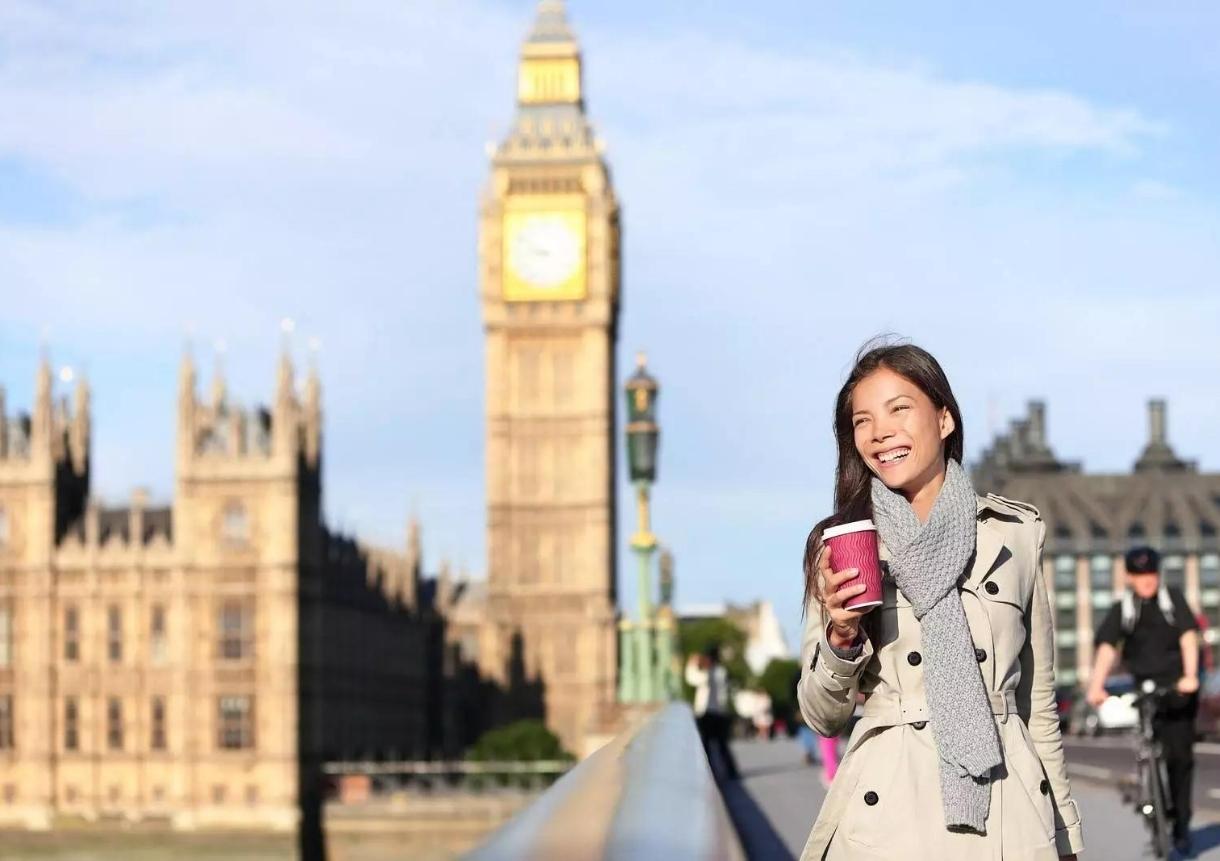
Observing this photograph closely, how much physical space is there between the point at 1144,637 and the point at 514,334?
81.7 m

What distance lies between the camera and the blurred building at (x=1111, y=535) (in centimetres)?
10606

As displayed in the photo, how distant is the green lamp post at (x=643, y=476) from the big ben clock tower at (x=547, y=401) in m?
53.1

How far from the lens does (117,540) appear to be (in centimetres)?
6931

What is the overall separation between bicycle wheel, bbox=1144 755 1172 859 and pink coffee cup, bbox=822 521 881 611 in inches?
257

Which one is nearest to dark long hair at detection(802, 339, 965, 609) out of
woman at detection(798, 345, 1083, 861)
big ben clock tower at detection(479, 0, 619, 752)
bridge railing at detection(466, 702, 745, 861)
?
woman at detection(798, 345, 1083, 861)

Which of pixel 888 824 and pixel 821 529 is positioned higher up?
pixel 821 529

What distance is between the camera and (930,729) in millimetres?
4090

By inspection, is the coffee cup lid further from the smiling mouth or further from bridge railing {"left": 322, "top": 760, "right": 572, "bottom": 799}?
bridge railing {"left": 322, "top": 760, "right": 572, "bottom": 799}

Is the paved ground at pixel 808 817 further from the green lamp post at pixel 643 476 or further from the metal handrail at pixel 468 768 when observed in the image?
the metal handrail at pixel 468 768

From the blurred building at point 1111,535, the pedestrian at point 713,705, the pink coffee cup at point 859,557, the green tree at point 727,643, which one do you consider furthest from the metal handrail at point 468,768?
the green tree at point 727,643

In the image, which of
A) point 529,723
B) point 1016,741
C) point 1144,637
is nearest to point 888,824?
point 1016,741

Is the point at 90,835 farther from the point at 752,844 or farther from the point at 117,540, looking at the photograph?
the point at 752,844

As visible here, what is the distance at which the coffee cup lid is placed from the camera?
12.9 feet

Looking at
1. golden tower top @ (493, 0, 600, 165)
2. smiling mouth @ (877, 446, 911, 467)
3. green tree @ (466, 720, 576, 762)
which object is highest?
golden tower top @ (493, 0, 600, 165)
